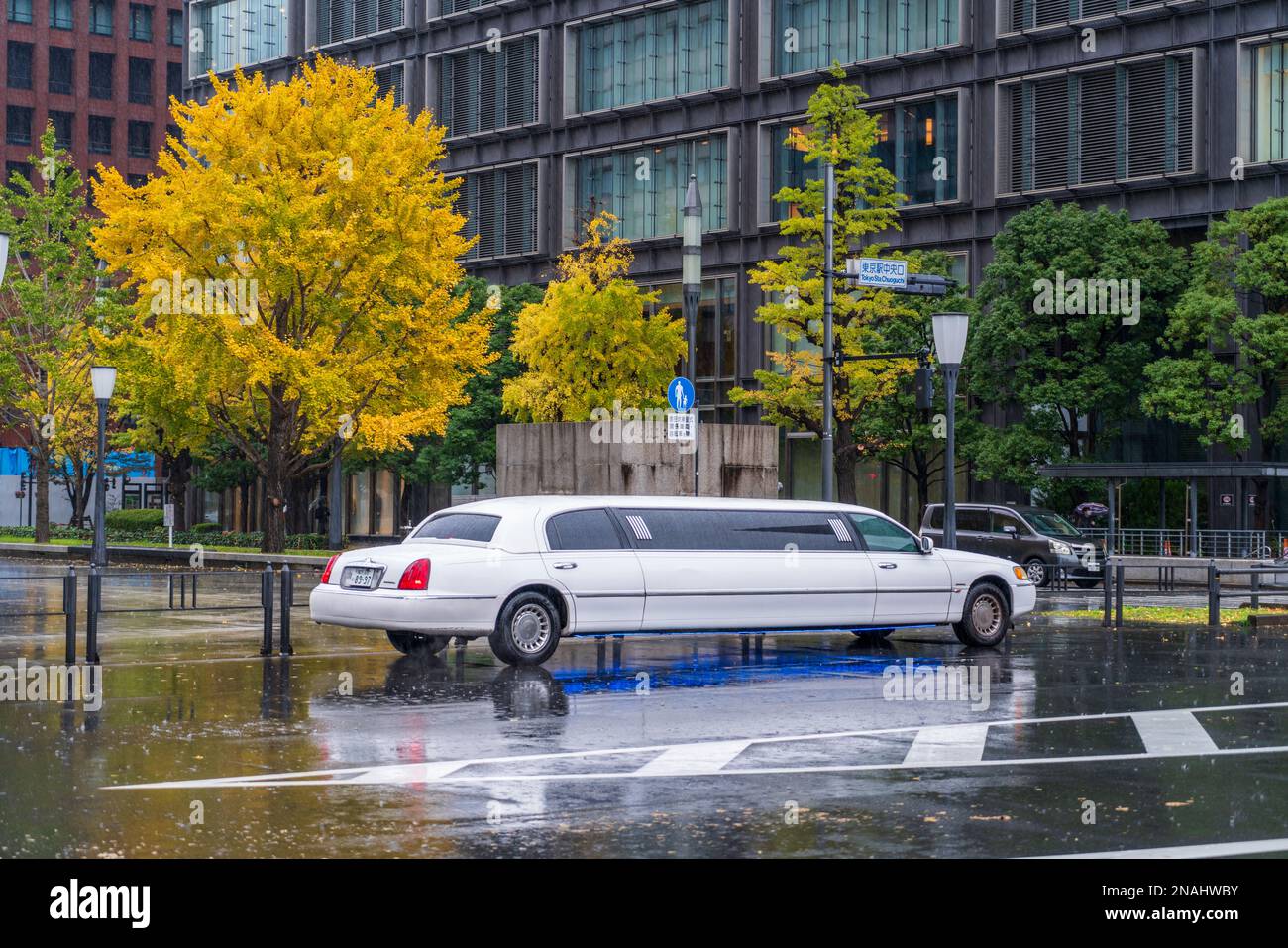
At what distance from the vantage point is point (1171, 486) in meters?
46.2

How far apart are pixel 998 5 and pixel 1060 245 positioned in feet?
29.5

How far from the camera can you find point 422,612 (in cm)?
1691

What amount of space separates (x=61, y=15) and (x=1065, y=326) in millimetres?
77584

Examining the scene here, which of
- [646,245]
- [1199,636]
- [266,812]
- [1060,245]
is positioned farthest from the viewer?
[646,245]

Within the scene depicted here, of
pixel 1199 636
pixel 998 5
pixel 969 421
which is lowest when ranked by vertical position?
pixel 1199 636

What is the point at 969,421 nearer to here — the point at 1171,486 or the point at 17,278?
the point at 1171,486

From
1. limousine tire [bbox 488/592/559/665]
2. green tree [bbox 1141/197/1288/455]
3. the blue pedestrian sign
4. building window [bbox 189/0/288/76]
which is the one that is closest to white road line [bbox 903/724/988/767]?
limousine tire [bbox 488/592/559/665]

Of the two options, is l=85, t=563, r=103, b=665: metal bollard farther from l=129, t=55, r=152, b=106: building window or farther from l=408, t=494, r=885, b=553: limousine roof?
l=129, t=55, r=152, b=106: building window

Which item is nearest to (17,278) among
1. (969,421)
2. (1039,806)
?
(969,421)

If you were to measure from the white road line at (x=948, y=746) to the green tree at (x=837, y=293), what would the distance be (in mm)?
30444

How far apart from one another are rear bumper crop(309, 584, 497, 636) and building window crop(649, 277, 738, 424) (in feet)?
132

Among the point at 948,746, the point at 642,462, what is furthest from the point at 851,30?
the point at 948,746
